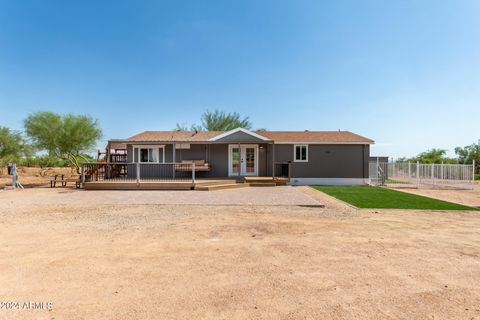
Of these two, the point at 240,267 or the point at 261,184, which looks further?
the point at 261,184

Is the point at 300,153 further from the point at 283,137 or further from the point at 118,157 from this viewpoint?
the point at 118,157

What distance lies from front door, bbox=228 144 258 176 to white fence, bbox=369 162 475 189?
8.00 metres

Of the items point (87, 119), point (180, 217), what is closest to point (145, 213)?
point (180, 217)

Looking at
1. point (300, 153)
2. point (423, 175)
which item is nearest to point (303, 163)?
point (300, 153)

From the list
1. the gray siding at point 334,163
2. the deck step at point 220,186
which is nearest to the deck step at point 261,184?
the deck step at point 220,186

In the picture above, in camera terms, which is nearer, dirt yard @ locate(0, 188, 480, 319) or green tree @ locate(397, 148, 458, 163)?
dirt yard @ locate(0, 188, 480, 319)

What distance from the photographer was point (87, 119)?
19.7m

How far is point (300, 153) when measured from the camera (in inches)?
667

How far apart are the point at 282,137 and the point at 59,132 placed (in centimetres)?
1643

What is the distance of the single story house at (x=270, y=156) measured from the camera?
16500mm

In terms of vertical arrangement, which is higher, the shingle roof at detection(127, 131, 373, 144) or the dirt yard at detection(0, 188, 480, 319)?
the shingle roof at detection(127, 131, 373, 144)

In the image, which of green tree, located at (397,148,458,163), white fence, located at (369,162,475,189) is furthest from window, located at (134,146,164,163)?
green tree, located at (397,148,458,163)

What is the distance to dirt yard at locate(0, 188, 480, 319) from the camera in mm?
2656

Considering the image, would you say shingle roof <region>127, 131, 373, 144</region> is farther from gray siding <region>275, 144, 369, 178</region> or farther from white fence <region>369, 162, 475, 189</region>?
white fence <region>369, 162, 475, 189</region>
